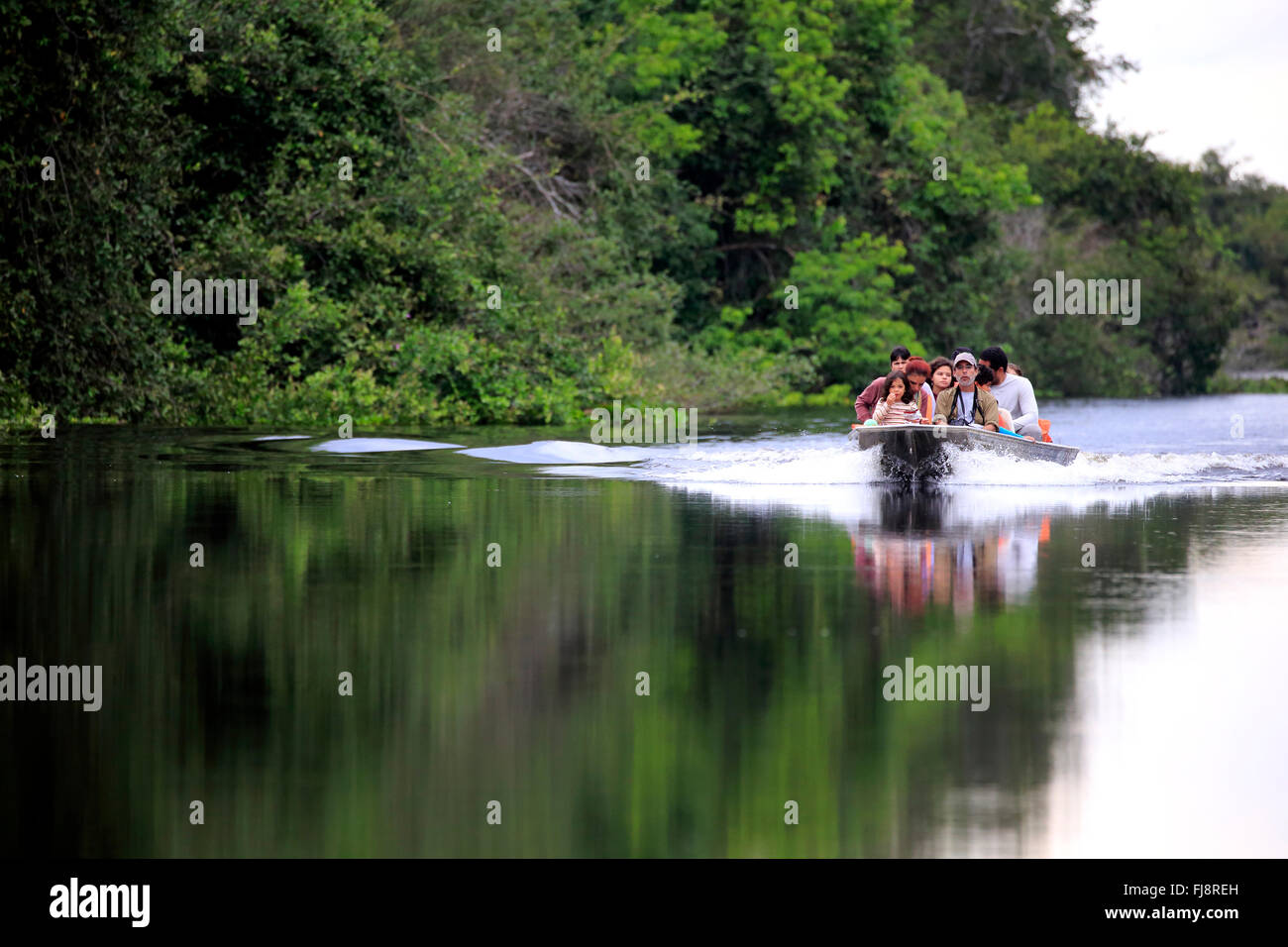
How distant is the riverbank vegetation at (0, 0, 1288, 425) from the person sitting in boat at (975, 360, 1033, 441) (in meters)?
→ 12.3

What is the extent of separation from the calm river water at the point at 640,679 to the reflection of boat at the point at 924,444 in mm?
2748

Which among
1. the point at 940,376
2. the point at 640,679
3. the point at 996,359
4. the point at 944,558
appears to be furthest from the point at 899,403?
the point at 640,679

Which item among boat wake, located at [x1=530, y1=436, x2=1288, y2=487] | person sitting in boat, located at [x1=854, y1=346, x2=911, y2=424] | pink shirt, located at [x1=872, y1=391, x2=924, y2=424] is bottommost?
boat wake, located at [x1=530, y1=436, x2=1288, y2=487]

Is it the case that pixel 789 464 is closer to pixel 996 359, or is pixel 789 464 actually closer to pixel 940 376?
pixel 940 376

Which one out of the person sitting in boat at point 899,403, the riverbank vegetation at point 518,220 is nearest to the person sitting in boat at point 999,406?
the person sitting in boat at point 899,403

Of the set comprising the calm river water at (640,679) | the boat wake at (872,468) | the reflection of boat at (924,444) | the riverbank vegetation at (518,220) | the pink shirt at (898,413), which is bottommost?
the calm river water at (640,679)

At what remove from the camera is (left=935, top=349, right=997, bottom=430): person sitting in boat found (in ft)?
70.3

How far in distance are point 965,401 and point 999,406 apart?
0.54 m

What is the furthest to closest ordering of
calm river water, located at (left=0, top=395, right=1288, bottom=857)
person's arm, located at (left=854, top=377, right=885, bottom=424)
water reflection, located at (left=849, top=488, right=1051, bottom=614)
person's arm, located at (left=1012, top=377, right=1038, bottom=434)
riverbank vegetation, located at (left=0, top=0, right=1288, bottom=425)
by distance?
riverbank vegetation, located at (left=0, top=0, right=1288, bottom=425)
person's arm, located at (left=854, top=377, right=885, bottom=424)
person's arm, located at (left=1012, top=377, right=1038, bottom=434)
water reflection, located at (left=849, top=488, right=1051, bottom=614)
calm river water, located at (left=0, top=395, right=1288, bottom=857)

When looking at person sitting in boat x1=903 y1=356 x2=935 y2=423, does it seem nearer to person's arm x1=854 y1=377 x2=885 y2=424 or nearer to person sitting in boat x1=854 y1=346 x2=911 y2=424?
person sitting in boat x1=854 y1=346 x2=911 y2=424

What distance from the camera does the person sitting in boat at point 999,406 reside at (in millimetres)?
21531

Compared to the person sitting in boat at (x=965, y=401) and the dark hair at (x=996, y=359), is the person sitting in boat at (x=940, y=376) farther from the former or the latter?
the dark hair at (x=996, y=359)

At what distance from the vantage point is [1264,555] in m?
13.3

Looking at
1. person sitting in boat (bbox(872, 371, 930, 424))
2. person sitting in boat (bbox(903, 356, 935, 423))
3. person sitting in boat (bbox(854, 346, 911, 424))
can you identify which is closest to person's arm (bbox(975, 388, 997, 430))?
person sitting in boat (bbox(903, 356, 935, 423))
